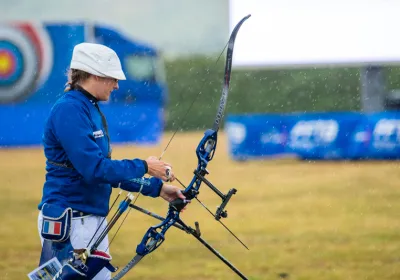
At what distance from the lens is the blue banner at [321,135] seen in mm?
16109

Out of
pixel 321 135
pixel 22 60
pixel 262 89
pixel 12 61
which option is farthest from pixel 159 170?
pixel 262 89

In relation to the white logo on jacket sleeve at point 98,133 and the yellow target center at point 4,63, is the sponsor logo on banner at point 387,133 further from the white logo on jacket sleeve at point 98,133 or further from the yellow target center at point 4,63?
the white logo on jacket sleeve at point 98,133

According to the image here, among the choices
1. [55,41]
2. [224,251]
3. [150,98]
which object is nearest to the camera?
[224,251]

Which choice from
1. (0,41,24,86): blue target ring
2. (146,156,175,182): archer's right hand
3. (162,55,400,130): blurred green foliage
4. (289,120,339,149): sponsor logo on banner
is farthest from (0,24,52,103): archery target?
(146,156,175,182): archer's right hand

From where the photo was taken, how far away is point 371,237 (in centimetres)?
836

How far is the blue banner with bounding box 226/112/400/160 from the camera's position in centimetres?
1611

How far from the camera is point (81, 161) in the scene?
3406 mm

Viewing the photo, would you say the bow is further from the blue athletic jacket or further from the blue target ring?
the blue target ring

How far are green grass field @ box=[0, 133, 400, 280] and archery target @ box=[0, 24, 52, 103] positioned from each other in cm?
678

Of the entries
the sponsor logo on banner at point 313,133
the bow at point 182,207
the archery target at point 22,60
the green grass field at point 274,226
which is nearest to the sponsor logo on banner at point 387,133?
the green grass field at point 274,226

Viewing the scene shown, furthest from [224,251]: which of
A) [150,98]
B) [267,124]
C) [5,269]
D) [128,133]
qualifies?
[150,98]

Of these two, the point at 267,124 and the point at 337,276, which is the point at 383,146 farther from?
the point at 337,276

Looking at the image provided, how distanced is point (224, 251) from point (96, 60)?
4406mm

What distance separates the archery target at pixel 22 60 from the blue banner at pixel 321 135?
298 inches
